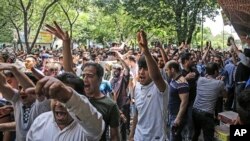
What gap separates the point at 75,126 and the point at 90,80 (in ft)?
3.85

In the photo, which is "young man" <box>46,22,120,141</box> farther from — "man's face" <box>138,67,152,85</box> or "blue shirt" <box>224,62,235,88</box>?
"blue shirt" <box>224,62,235,88</box>

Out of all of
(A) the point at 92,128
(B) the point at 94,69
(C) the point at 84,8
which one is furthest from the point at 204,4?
(A) the point at 92,128

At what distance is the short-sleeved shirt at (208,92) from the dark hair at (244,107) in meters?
4.08

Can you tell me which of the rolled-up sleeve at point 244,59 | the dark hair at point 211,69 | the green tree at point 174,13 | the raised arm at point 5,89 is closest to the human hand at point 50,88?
the raised arm at point 5,89

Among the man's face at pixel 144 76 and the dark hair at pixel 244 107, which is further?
the man's face at pixel 144 76

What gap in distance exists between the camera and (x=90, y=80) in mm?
4109

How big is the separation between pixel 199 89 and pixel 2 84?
4.06 metres

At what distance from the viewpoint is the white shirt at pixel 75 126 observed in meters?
2.40

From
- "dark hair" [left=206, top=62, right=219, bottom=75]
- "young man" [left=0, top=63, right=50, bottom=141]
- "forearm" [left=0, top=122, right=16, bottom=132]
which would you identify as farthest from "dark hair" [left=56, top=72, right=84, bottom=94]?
"dark hair" [left=206, top=62, right=219, bottom=75]

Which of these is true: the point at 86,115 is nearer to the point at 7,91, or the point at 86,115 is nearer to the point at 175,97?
the point at 7,91

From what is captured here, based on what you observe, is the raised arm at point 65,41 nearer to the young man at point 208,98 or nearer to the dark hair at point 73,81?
the dark hair at point 73,81

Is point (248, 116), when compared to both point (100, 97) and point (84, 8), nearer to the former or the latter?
point (100, 97)

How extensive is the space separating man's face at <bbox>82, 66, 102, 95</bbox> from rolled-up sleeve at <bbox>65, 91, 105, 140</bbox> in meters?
1.35

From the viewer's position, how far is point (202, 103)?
7129 millimetres
